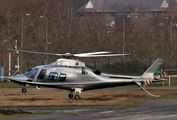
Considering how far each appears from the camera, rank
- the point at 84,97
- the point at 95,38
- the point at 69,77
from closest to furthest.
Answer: the point at 69,77 → the point at 84,97 → the point at 95,38

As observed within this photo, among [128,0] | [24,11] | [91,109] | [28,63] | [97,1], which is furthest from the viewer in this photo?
[97,1]

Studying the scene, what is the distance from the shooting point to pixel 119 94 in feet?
163

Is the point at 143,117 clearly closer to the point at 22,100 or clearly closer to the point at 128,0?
the point at 22,100

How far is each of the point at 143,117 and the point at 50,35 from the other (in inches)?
2172

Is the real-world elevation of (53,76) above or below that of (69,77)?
above

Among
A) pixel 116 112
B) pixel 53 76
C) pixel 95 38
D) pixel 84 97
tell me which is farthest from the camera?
pixel 95 38

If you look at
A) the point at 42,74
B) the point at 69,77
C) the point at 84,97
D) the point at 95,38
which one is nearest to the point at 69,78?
the point at 69,77

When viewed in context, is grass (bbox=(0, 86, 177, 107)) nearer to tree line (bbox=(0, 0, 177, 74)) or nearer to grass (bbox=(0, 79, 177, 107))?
grass (bbox=(0, 79, 177, 107))

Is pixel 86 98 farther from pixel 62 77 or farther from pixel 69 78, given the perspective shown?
pixel 62 77

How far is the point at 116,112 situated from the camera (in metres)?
40.9

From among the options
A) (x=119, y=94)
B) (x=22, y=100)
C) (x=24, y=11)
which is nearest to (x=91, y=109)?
(x=119, y=94)

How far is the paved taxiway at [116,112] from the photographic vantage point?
1475 inches

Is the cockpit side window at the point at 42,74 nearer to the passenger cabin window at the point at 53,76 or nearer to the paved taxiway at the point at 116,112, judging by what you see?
the passenger cabin window at the point at 53,76

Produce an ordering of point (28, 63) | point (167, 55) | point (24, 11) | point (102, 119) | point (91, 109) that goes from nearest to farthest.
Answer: point (102, 119), point (91, 109), point (28, 63), point (167, 55), point (24, 11)
